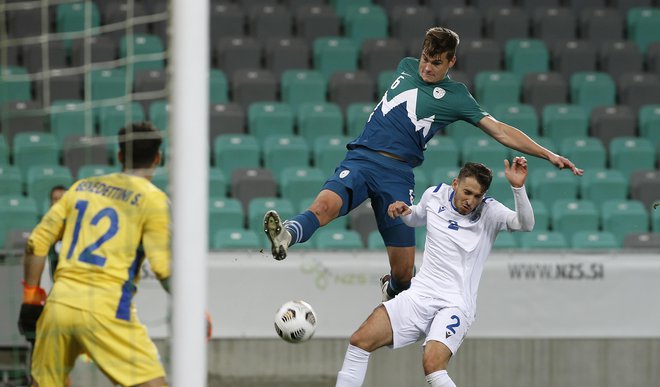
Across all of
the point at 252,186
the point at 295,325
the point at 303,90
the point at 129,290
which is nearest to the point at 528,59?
the point at 303,90

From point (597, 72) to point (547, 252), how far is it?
4.19 m

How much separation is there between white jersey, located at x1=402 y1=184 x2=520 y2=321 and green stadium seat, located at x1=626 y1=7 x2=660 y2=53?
747 cm

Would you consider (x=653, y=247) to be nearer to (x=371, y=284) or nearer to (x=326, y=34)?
(x=371, y=284)

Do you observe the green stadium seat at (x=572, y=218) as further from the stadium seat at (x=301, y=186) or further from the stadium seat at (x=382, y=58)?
the stadium seat at (x=382, y=58)

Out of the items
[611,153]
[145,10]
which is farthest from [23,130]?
[611,153]

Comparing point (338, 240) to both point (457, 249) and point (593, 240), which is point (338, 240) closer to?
point (593, 240)

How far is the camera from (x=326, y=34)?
1381 centimetres

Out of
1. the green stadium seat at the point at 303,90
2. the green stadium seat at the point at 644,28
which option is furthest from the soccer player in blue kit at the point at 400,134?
the green stadium seat at the point at 644,28

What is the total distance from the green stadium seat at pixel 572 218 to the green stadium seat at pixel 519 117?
118 centimetres

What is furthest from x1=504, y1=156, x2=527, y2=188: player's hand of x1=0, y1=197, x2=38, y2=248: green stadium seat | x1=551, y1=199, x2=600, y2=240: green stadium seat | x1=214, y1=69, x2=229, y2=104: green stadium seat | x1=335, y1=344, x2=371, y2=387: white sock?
x1=214, y1=69, x2=229, y2=104: green stadium seat

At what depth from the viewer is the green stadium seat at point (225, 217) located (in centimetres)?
1086

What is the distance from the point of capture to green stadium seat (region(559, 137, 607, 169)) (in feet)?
40.6

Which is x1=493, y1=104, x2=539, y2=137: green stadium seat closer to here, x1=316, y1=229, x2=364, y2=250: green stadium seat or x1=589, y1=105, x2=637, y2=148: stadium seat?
x1=589, y1=105, x2=637, y2=148: stadium seat

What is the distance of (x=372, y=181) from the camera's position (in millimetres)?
7648
